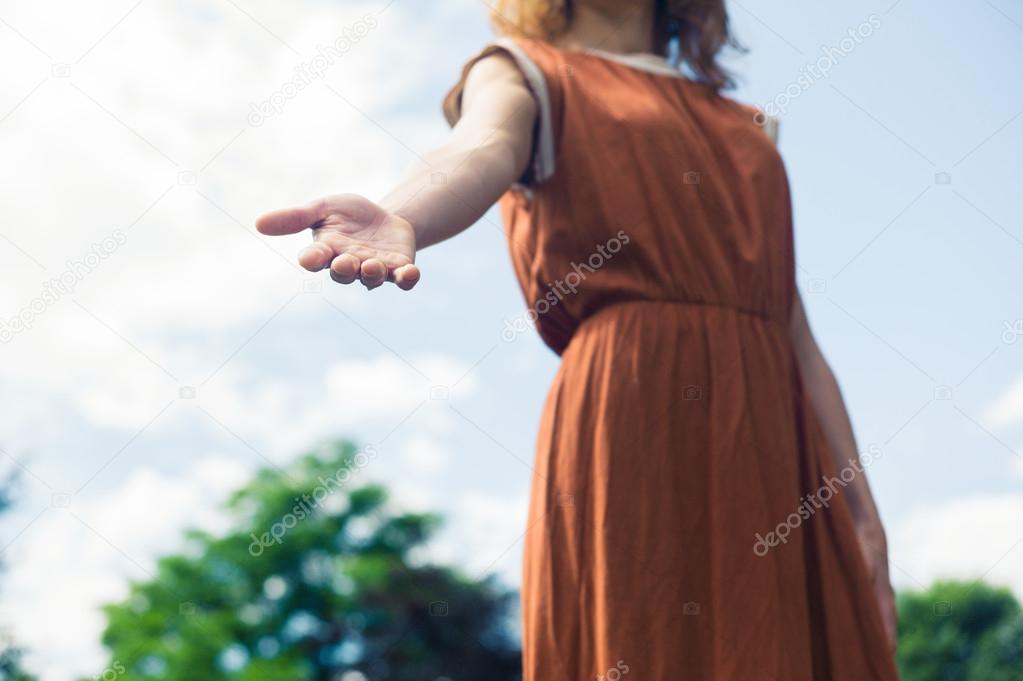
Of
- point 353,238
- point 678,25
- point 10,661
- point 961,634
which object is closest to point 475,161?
point 353,238

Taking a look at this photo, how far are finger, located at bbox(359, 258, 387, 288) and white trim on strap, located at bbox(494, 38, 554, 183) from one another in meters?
0.53

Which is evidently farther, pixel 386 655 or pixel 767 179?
pixel 386 655

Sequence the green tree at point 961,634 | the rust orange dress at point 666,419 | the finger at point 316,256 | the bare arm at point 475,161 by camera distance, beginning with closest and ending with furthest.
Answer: the finger at point 316,256 < the bare arm at point 475,161 < the rust orange dress at point 666,419 < the green tree at point 961,634

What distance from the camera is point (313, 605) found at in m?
24.7

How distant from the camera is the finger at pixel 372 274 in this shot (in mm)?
920

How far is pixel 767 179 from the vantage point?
59.9 inches

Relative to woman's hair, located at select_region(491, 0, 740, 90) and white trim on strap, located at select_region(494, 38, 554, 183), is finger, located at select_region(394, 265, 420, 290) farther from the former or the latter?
woman's hair, located at select_region(491, 0, 740, 90)

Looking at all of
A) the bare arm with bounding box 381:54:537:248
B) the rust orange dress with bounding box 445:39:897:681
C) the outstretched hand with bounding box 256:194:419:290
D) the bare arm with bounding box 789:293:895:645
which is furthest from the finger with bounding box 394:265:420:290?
the bare arm with bounding box 789:293:895:645

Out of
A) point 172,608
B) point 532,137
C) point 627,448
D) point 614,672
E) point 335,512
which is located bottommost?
point 172,608

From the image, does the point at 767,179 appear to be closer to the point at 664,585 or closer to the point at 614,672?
the point at 664,585

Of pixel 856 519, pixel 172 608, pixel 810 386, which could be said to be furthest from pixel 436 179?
pixel 172 608

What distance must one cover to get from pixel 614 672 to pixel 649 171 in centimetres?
62

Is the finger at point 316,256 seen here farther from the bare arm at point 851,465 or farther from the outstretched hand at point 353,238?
the bare arm at point 851,465

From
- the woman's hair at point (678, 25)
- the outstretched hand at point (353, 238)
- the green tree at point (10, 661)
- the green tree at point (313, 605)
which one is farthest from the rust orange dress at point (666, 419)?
the green tree at point (313, 605)
